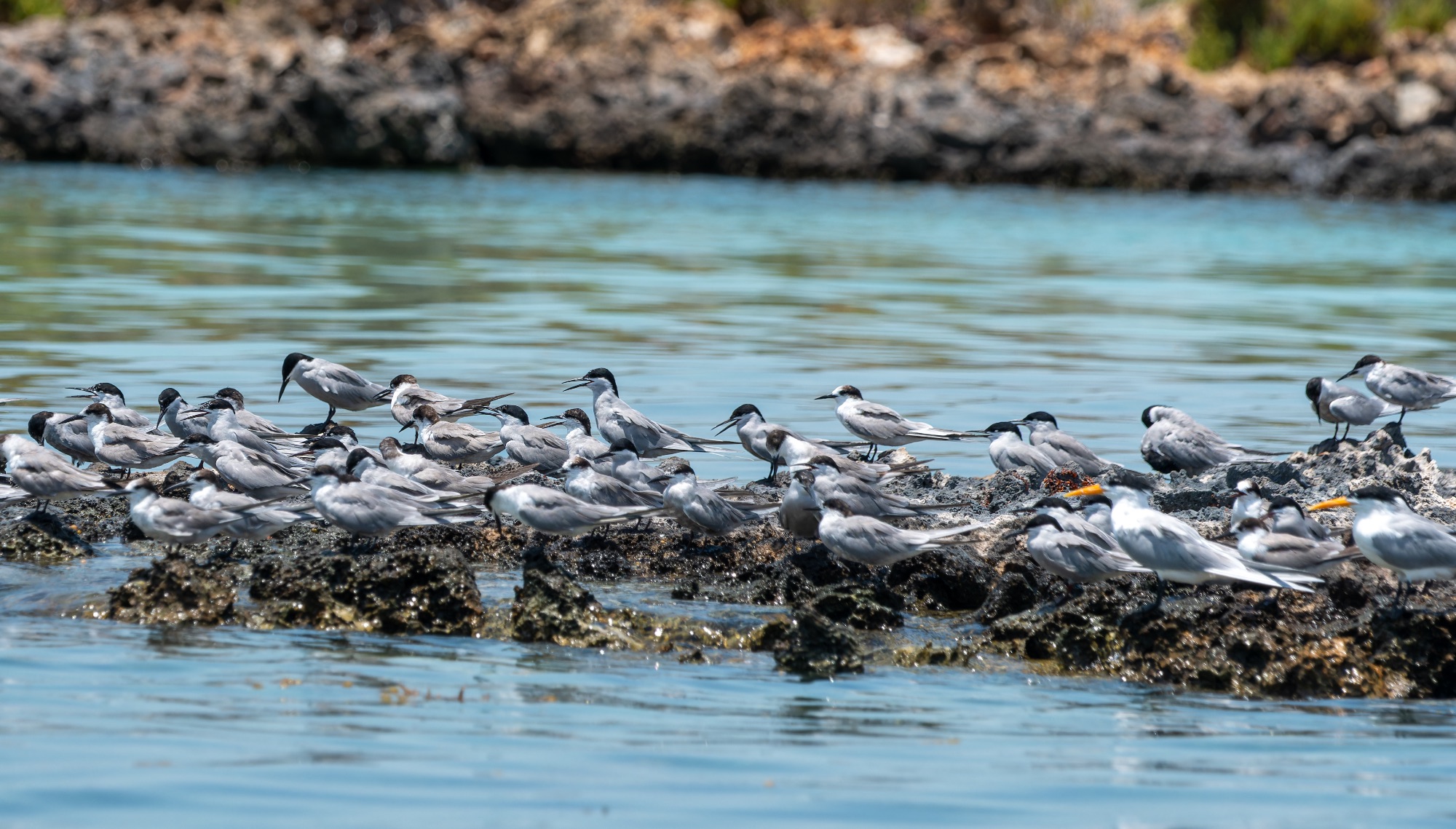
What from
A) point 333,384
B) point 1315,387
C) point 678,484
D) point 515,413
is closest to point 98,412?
point 333,384

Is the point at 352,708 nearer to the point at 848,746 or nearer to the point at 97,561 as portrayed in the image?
→ the point at 848,746

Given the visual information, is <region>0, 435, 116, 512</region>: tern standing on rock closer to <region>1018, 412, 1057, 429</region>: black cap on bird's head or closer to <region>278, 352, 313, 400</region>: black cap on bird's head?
<region>278, 352, 313, 400</region>: black cap on bird's head

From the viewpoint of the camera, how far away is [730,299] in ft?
77.3

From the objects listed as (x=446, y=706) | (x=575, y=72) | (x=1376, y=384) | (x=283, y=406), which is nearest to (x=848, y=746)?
(x=446, y=706)

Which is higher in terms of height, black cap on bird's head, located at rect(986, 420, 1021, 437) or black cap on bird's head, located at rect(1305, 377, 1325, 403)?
black cap on bird's head, located at rect(1305, 377, 1325, 403)

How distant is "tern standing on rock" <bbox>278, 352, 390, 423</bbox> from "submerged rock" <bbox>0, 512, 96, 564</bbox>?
10.4 ft

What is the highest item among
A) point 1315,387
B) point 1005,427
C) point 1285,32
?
point 1285,32

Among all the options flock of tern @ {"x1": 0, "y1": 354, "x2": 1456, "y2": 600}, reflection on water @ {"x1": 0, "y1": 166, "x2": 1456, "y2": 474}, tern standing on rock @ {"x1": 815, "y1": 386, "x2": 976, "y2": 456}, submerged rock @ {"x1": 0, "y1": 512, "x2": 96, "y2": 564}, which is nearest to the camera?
flock of tern @ {"x1": 0, "y1": 354, "x2": 1456, "y2": 600}

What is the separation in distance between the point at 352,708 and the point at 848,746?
1.80 metres

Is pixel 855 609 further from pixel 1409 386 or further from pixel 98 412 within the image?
pixel 1409 386

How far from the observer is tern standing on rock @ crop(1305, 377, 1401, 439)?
11406mm

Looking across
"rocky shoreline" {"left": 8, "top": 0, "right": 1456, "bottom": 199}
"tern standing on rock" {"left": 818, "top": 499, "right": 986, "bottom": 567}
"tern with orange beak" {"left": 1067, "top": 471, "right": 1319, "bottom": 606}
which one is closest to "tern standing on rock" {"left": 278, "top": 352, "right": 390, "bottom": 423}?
"tern standing on rock" {"left": 818, "top": 499, "right": 986, "bottom": 567}

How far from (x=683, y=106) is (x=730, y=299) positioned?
30.0 m

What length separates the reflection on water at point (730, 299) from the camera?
15484mm
